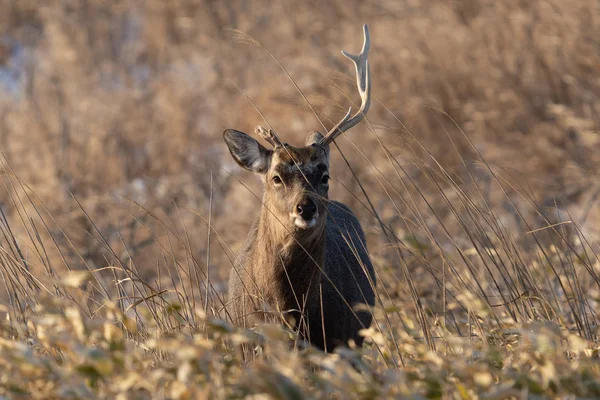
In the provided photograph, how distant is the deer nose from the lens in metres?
5.33

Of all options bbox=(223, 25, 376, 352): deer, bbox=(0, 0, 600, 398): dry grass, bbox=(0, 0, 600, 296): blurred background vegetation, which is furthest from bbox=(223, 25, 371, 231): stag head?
bbox=(0, 0, 600, 296): blurred background vegetation

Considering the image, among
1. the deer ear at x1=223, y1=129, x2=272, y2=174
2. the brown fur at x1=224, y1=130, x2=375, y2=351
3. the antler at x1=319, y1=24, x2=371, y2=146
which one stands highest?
the antler at x1=319, y1=24, x2=371, y2=146

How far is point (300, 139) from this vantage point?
12438 mm

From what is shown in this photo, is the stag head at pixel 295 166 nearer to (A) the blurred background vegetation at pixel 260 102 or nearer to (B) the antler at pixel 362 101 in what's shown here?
(B) the antler at pixel 362 101

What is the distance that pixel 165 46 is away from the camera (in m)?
16.9

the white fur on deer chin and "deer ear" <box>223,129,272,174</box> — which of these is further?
"deer ear" <box>223,129,272,174</box>

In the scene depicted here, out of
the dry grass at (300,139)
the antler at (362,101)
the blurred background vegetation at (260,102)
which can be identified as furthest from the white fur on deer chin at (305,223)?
the blurred background vegetation at (260,102)

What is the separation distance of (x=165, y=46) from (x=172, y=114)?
8.56 ft

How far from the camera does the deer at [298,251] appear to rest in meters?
5.45

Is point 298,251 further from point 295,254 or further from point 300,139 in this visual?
point 300,139

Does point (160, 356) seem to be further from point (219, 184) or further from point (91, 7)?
point (91, 7)

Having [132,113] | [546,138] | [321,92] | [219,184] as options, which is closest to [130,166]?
[132,113]

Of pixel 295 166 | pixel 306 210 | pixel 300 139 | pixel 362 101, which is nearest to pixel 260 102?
pixel 300 139

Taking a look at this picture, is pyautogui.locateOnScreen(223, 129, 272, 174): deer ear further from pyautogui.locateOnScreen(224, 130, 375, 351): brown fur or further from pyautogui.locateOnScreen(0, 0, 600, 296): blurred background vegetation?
pyautogui.locateOnScreen(0, 0, 600, 296): blurred background vegetation
